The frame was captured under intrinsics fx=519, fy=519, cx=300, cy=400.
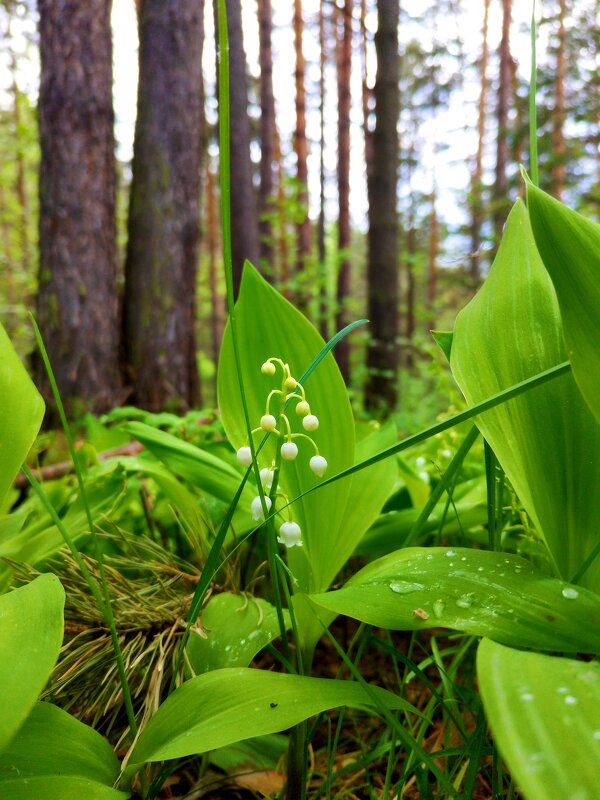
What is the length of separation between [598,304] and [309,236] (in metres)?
10.6

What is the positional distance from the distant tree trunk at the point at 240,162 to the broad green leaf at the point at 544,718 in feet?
18.0

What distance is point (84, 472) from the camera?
3.38 feet

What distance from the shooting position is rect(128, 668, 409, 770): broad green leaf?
0.45 metres

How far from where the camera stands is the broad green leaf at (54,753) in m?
0.45

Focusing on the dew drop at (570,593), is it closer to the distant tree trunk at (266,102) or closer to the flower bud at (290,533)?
the flower bud at (290,533)

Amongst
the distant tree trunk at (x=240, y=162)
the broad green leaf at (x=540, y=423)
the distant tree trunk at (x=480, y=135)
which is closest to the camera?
the broad green leaf at (x=540, y=423)

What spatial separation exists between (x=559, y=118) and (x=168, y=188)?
702 centimetres

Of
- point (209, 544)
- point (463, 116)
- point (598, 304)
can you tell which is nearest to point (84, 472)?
point (209, 544)

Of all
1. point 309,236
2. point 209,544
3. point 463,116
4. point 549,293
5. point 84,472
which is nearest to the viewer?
point 549,293

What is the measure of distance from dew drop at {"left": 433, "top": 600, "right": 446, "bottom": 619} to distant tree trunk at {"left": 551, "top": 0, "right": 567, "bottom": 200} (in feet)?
22.6

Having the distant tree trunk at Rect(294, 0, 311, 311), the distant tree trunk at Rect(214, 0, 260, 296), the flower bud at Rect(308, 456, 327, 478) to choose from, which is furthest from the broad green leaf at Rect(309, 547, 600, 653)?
the distant tree trunk at Rect(294, 0, 311, 311)

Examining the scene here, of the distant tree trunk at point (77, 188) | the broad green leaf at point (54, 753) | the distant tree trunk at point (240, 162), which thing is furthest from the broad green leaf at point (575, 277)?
the distant tree trunk at point (240, 162)

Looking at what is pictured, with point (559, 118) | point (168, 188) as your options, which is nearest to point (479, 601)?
point (168, 188)

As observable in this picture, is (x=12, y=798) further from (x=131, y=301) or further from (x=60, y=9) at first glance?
(x=60, y=9)
